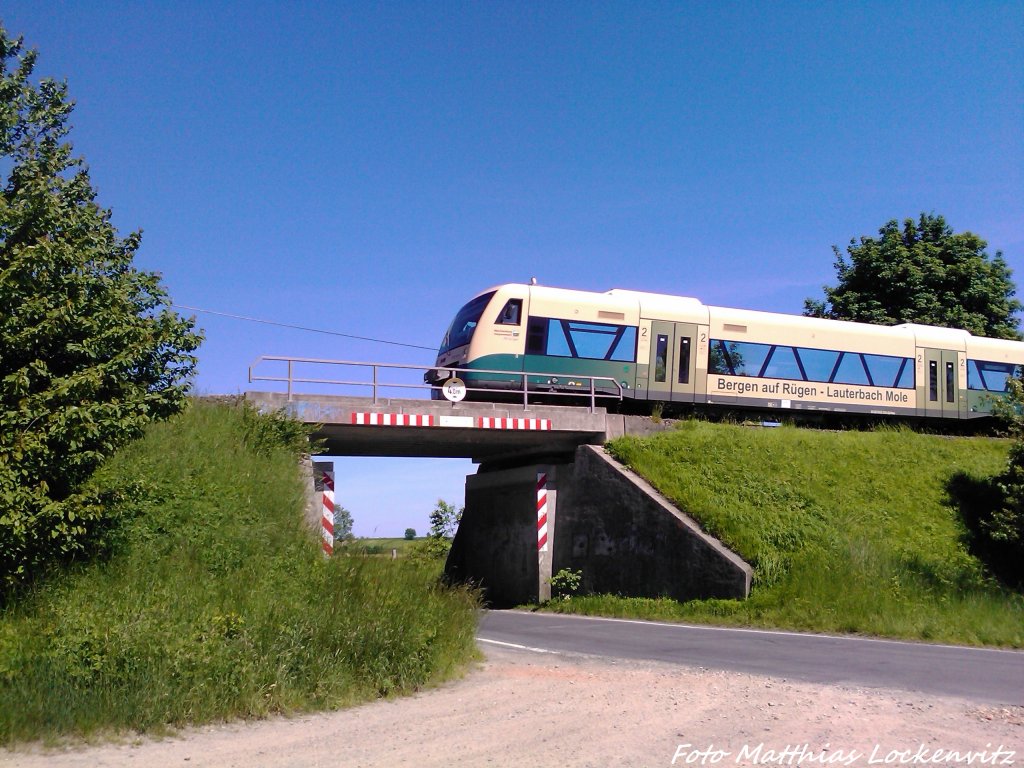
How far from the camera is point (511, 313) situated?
2236 centimetres

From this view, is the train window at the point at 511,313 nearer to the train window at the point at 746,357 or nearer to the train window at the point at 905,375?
the train window at the point at 746,357

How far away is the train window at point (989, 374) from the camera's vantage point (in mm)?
27844

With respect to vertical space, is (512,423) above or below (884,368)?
below

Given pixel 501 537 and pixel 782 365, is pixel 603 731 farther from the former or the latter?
pixel 782 365

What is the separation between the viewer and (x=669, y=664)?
1040 cm

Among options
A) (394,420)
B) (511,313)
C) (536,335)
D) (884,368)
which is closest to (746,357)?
(884,368)

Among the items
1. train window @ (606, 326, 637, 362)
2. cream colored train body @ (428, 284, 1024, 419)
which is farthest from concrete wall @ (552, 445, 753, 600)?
train window @ (606, 326, 637, 362)

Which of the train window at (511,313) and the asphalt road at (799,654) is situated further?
the train window at (511,313)

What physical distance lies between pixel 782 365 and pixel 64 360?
67.4ft

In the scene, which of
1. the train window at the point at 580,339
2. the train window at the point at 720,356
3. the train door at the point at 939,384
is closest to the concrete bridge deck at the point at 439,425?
the train window at the point at 580,339

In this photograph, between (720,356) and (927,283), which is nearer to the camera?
(720,356)

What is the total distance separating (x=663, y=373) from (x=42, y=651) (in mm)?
18812

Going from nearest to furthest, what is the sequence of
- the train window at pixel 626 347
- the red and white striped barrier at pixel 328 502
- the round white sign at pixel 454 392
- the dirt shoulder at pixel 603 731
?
the dirt shoulder at pixel 603 731, the red and white striped barrier at pixel 328 502, the round white sign at pixel 454 392, the train window at pixel 626 347

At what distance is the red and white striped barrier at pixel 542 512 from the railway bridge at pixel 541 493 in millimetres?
27
